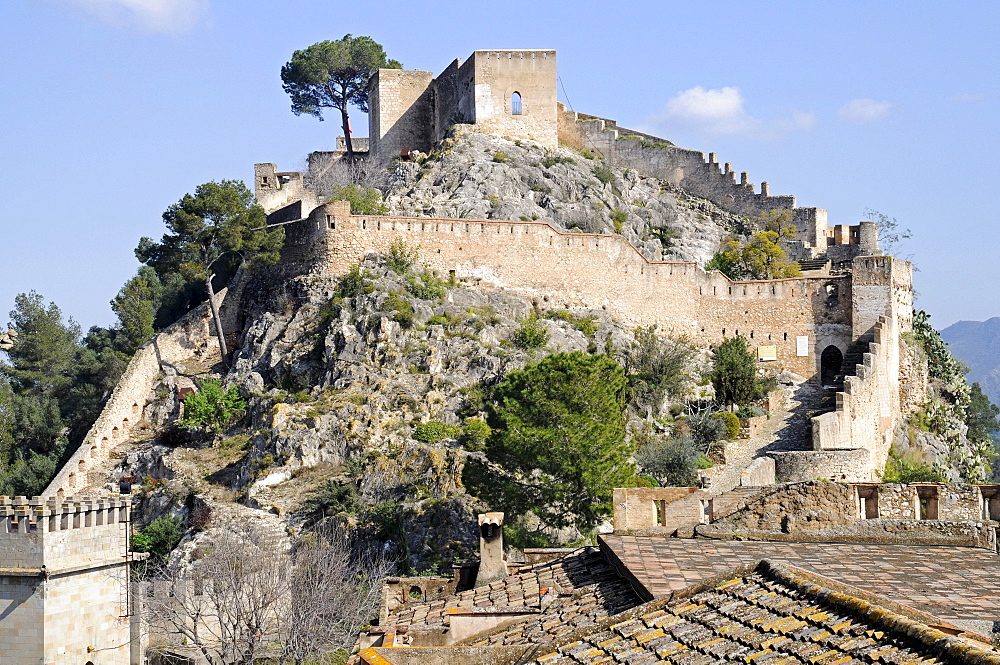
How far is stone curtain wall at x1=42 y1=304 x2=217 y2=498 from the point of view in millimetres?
37094

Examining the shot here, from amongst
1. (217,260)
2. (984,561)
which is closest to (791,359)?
(217,260)

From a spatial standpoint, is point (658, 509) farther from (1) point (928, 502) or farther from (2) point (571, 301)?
(2) point (571, 301)

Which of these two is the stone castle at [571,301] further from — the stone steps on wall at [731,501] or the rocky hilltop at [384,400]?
the stone steps on wall at [731,501]

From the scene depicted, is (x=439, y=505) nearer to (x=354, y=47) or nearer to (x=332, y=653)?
(x=332, y=653)

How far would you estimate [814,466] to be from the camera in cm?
3161

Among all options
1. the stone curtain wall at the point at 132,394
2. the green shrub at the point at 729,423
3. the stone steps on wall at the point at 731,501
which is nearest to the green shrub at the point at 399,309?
the stone curtain wall at the point at 132,394

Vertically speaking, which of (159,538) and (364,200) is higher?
(364,200)

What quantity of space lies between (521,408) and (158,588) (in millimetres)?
9468

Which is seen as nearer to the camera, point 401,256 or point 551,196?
point 401,256

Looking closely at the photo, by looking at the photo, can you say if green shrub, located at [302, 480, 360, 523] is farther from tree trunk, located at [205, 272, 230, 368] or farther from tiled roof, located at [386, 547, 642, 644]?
tiled roof, located at [386, 547, 642, 644]

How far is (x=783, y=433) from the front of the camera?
3494cm

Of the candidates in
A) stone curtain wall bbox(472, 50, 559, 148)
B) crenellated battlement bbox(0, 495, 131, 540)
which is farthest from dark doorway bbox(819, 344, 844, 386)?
crenellated battlement bbox(0, 495, 131, 540)

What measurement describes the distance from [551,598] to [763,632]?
4770mm

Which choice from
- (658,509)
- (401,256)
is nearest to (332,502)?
(401,256)
